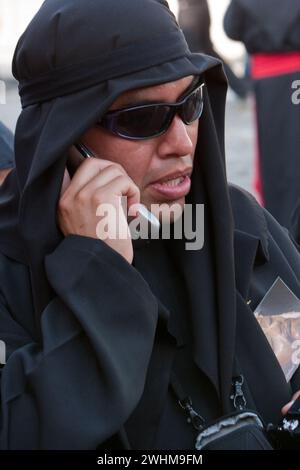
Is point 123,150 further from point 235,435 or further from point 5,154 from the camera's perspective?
point 5,154

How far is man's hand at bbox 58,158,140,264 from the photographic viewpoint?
7.80ft

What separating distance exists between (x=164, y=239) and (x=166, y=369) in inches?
16.1

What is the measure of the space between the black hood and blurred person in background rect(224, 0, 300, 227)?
10.3 feet

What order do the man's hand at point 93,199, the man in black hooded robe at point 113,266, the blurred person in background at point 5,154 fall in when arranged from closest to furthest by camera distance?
the man in black hooded robe at point 113,266 → the man's hand at point 93,199 → the blurred person in background at point 5,154

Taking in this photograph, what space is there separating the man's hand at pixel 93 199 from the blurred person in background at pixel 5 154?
3.99ft

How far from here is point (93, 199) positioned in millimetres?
2379

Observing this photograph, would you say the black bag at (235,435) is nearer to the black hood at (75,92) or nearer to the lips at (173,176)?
the black hood at (75,92)

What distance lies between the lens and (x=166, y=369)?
246 centimetres

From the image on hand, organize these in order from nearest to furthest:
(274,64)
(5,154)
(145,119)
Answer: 1. (145,119)
2. (5,154)
3. (274,64)

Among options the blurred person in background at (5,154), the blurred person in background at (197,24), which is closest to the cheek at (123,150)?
the blurred person in background at (5,154)

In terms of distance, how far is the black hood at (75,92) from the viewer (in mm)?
2398

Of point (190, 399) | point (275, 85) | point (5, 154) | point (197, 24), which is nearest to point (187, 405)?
point (190, 399)

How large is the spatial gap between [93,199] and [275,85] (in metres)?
3.67
